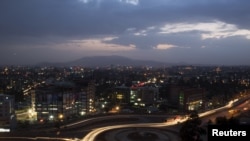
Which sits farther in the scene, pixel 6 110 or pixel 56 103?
pixel 56 103

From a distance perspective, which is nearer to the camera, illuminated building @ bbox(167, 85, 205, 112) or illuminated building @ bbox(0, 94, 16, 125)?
illuminated building @ bbox(0, 94, 16, 125)

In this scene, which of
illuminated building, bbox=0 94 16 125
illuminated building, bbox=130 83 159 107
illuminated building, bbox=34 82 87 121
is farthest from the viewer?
illuminated building, bbox=130 83 159 107

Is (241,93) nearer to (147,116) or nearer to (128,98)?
(128,98)

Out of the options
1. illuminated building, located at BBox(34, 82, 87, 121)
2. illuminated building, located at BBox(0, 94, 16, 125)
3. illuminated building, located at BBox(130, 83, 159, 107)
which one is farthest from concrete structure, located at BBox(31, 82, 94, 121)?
illuminated building, located at BBox(130, 83, 159, 107)

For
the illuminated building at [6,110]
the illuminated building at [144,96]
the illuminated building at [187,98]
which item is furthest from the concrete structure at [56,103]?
the illuminated building at [187,98]

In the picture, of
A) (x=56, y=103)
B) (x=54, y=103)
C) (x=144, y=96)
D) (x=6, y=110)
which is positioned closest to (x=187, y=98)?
(x=144, y=96)

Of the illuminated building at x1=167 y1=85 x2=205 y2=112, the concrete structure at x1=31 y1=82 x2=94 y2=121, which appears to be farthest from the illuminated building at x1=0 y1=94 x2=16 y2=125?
the illuminated building at x1=167 y1=85 x2=205 y2=112

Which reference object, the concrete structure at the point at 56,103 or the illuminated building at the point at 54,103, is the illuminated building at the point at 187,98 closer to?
the concrete structure at the point at 56,103

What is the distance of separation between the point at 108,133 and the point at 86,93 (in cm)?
1859

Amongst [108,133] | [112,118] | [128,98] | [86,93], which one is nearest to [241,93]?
A: [128,98]

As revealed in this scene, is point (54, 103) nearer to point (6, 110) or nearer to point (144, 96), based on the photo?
point (6, 110)

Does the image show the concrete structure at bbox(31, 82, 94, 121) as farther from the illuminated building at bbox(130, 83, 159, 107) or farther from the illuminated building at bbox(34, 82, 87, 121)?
the illuminated building at bbox(130, 83, 159, 107)

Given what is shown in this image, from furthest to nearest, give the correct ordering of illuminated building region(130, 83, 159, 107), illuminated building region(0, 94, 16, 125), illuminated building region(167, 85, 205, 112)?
illuminated building region(130, 83, 159, 107) → illuminated building region(167, 85, 205, 112) → illuminated building region(0, 94, 16, 125)

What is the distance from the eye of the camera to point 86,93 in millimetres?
48062
